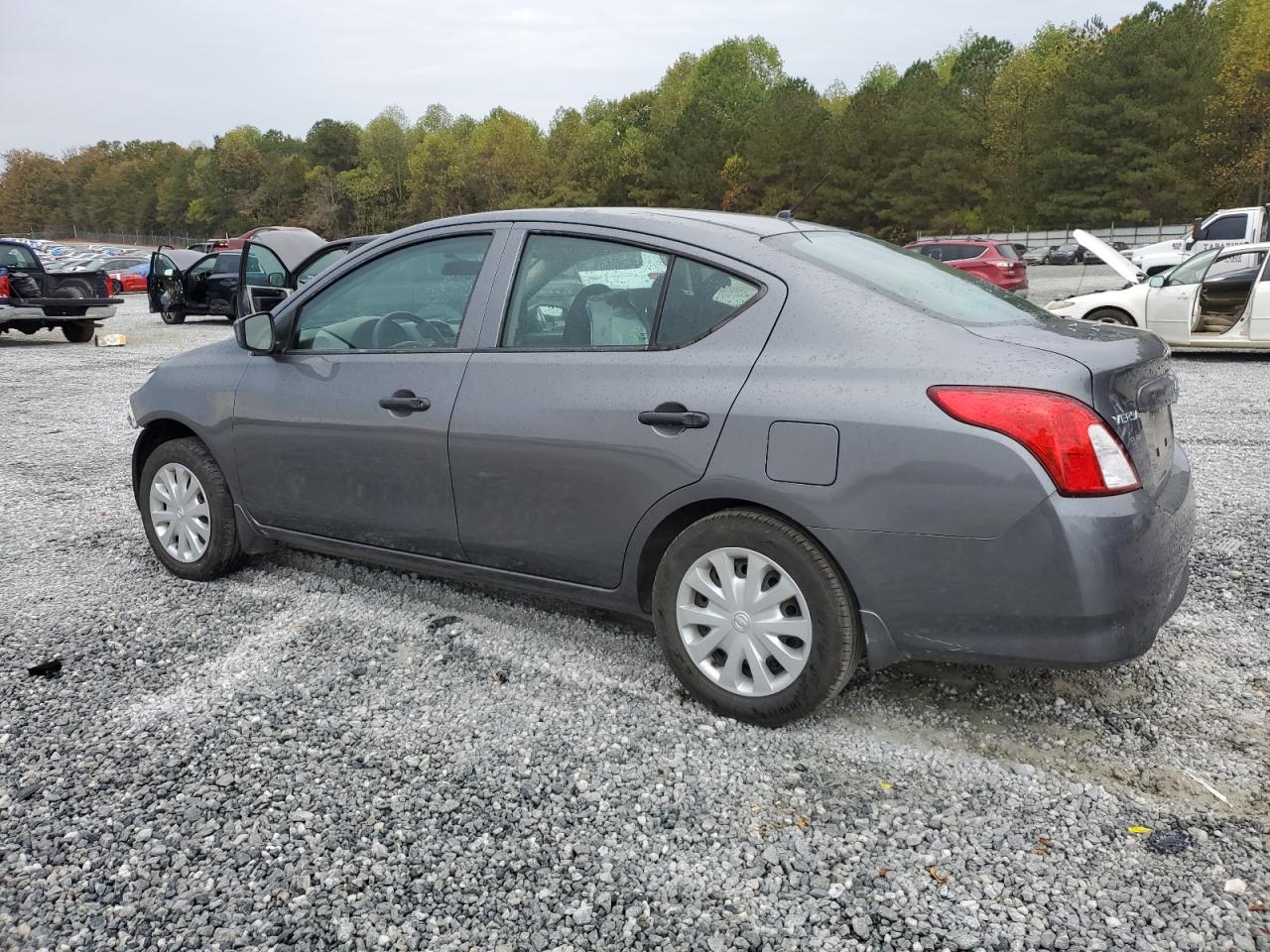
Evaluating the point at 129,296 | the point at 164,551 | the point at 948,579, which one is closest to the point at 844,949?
the point at 948,579

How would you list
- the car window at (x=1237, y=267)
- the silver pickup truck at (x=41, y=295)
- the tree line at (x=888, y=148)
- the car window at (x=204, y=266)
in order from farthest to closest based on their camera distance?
the tree line at (x=888, y=148) → the car window at (x=204, y=266) → the silver pickup truck at (x=41, y=295) → the car window at (x=1237, y=267)

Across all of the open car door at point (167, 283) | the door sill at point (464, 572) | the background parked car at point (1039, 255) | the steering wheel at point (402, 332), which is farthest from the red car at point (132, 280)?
the background parked car at point (1039, 255)

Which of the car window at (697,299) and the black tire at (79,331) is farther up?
the car window at (697,299)

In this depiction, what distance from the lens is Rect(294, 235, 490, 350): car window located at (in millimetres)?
3754

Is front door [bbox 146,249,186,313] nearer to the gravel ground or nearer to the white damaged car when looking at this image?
the white damaged car

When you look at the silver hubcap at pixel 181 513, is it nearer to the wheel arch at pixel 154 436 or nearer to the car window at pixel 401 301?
the wheel arch at pixel 154 436

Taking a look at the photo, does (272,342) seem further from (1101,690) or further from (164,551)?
(1101,690)

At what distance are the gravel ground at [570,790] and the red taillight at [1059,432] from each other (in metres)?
0.89

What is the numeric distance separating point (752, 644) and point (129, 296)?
33.5 m

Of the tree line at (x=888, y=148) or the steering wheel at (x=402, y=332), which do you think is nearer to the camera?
the steering wheel at (x=402, y=332)

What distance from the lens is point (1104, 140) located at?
53812 mm

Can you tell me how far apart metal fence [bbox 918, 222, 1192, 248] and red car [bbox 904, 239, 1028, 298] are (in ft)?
101

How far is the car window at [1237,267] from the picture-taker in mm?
11609

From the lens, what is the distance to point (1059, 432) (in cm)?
257
